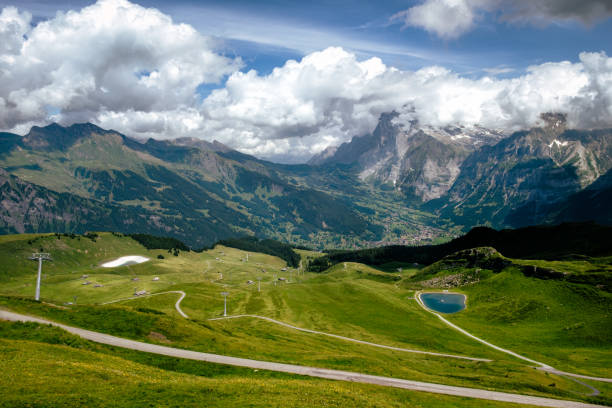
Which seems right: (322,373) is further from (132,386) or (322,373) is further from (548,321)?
(548,321)

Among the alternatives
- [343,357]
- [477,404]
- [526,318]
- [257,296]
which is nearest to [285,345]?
[343,357]

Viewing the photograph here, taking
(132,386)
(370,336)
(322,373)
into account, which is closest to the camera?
(132,386)

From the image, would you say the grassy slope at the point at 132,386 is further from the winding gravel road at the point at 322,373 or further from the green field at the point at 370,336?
the winding gravel road at the point at 322,373

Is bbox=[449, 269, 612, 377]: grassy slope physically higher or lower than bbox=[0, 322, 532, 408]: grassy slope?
lower

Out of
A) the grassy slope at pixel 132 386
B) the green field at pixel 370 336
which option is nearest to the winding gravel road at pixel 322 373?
the green field at pixel 370 336

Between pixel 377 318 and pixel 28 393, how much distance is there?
145357mm

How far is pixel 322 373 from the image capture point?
63.9 m

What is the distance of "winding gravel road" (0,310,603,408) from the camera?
60.5 m

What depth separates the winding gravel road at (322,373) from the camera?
199ft

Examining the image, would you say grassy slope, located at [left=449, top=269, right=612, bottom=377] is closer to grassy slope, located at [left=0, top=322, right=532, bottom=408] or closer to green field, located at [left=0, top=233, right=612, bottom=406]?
green field, located at [left=0, top=233, right=612, bottom=406]

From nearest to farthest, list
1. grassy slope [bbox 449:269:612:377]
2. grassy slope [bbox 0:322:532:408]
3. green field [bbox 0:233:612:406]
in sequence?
grassy slope [bbox 0:322:532:408], green field [bbox 0:233:612:406], grassy slope [bbox 449:269:612:377]

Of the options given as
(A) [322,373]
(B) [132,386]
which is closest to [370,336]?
(A) [322,373]

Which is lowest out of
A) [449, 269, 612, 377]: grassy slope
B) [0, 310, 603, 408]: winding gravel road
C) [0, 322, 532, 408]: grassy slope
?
[449, 269, 612, 377]: grassy slope

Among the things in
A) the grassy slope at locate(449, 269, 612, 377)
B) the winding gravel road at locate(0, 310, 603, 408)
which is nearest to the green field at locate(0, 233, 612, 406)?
the grassy slope at locate(449, 269, 612, 377)
